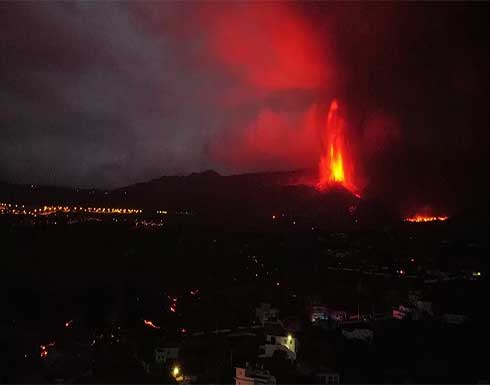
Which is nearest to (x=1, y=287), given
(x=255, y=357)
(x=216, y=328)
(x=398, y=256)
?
(x=216, y=328)

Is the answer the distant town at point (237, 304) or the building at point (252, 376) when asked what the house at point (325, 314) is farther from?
the building at point (252, 376)

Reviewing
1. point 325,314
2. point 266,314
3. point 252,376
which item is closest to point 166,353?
point 252,376

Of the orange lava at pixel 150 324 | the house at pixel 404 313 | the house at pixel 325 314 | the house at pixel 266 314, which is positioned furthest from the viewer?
the house at pixel 325 314

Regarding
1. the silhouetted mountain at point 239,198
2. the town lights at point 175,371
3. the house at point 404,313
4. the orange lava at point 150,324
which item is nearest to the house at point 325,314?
the house at point 404,313

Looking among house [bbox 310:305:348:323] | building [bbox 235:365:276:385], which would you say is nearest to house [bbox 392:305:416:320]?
house [bbox 310:305:348:323]

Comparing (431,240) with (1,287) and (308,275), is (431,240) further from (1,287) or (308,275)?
(1,287)

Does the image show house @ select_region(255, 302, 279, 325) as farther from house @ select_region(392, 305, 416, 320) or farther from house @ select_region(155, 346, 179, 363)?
house @ select_region(155, 346, 179, 363)
